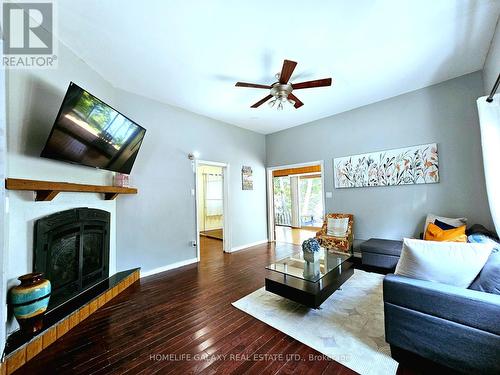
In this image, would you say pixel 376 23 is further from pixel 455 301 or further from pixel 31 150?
pixel 31 150

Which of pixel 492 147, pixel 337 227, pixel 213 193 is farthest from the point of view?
pixel 213 193

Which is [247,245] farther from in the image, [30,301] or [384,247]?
[30,301]

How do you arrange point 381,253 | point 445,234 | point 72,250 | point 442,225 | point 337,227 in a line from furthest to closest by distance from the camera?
point 337,227
point 381,253
point 442,225
point 445,234
point 72,250

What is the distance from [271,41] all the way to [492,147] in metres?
2.69

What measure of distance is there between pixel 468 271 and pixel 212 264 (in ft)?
11.5

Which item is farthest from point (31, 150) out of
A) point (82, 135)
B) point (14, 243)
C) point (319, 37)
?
point (319, 37)

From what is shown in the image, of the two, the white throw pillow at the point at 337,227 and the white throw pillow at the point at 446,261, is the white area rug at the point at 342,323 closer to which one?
the white throw pillow at the point at 446,261

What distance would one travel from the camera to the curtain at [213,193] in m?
7.62

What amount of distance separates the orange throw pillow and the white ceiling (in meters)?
2.31

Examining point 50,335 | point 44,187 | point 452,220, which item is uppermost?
point 44,187

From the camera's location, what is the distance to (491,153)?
222cm

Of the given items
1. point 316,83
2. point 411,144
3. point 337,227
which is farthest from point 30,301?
point 411,144

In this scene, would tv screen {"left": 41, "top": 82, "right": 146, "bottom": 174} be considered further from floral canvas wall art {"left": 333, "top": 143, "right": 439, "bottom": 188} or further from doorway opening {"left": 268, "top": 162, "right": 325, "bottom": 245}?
doorway opening {"left": 268, "top": 162, "right": 325, "bottom": 245}

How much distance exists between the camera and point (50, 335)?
1810mm
